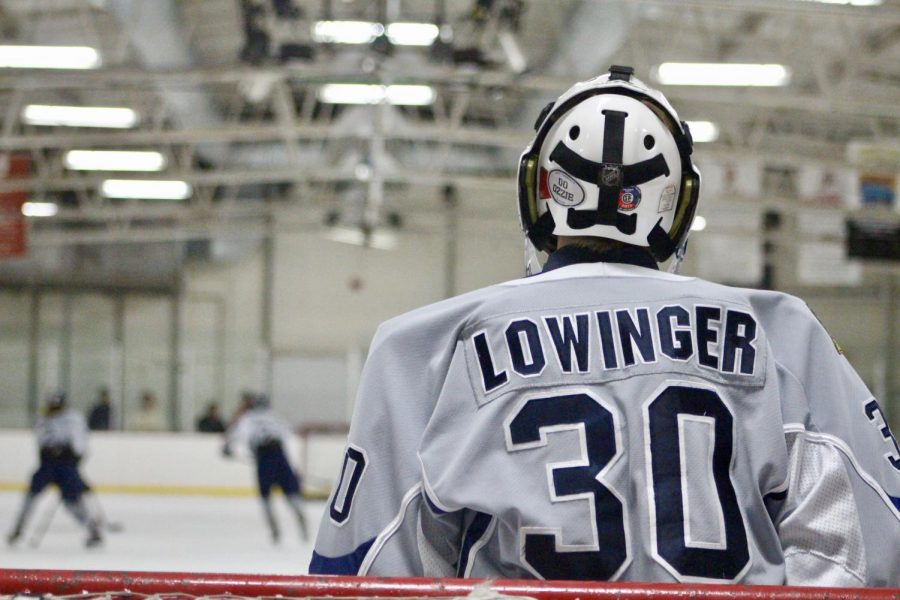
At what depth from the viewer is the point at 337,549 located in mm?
1459

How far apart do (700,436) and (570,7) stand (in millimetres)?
11346

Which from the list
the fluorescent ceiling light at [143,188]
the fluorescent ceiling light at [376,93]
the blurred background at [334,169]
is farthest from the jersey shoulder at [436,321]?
the fluorescent ceiling light at [143,188]

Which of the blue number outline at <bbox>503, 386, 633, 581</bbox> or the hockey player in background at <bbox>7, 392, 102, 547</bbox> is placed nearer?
the blue number outline at <bbox>503, 386, 633, 581</bbox>

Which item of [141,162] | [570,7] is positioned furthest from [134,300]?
[570,7]

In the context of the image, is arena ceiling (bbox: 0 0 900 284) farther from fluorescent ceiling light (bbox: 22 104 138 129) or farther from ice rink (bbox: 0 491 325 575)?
ice rink (bbox: 0 491 325 575)

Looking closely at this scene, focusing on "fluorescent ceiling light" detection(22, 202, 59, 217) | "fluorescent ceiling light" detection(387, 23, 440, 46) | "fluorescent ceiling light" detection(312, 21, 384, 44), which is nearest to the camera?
"fluorescent ceiling light" detection(312, 21, 384, 44)

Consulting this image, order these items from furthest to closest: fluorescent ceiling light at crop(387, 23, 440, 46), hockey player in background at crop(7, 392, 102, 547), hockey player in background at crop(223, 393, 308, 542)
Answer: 1. hockey player in background at crop(223, 393, 308, 542)
2. hockey player in background at crop(7, 392, 102, 547)
3. fluorescent ceiling light at crop(387, 23, 440, 46)

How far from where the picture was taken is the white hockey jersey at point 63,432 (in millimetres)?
11086

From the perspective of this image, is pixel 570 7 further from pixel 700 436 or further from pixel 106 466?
pixel 700 436

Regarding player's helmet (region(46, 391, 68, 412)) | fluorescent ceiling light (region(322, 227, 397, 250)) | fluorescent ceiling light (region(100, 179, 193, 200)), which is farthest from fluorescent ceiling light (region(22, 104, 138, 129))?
fluorescent ceiling light (region(100, 179, 193, 200))

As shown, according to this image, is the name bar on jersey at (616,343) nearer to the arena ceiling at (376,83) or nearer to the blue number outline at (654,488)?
the blue number outline at (654,488)

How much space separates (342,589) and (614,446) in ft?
1.37

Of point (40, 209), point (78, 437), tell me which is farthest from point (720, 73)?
point (40, 209)

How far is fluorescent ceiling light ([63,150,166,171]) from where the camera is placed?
1616 cm
